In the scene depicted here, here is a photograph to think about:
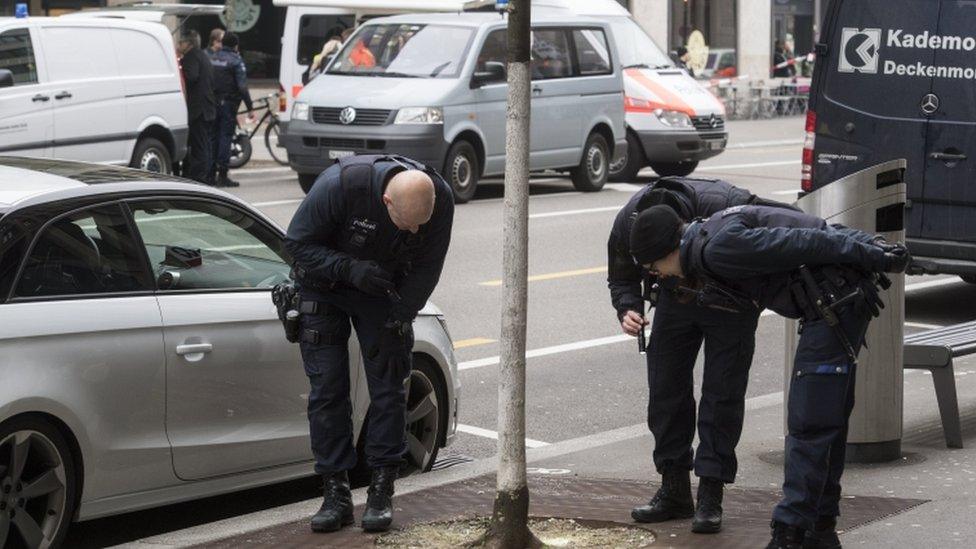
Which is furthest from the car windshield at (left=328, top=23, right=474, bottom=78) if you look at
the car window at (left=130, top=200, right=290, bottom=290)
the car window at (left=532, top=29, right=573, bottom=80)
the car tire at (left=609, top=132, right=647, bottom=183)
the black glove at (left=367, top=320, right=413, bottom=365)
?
the black glove at (left=367, top=320, right=413, bottom=365)

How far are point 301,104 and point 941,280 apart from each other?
7819mm

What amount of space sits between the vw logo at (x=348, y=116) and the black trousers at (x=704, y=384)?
12.4 meters

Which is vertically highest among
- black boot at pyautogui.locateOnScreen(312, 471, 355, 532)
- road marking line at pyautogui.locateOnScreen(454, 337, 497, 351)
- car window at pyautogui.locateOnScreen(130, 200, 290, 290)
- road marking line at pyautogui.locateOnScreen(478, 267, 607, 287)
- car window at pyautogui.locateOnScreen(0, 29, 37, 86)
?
car window at pyautogui.locateOnScreen(130, 200, 290, 290)

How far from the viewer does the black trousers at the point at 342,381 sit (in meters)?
6.28

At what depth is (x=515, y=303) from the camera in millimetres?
5879

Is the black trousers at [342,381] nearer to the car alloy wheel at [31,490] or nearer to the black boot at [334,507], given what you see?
the black boot at [334,507]

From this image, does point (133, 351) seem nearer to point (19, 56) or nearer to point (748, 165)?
point (19, 56)

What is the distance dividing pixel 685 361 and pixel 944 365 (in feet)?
6.68

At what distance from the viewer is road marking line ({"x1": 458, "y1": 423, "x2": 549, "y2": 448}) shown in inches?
328

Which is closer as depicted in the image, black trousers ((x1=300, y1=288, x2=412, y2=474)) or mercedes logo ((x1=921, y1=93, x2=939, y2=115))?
black trousers ((x1=300, y1=288, x2=412, y2=474))

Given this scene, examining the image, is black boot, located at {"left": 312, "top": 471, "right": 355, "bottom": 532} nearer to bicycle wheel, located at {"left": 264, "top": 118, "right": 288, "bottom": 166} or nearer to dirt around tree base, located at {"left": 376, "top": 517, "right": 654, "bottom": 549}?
dirt around tree base, located at {"left": 376, "top": 517, "right": 654, "bottom": 549}

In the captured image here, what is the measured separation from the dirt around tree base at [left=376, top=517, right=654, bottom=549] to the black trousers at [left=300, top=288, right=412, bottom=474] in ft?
0.97

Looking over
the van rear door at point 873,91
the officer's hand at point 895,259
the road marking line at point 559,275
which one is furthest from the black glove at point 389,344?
the road marking line at point 559,275

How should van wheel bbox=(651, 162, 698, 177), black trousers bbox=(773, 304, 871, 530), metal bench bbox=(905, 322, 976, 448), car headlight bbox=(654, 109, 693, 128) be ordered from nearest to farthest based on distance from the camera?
black trousers bbox=(773, 304, 871, 530), metal bench bbox=(905, 322, 976, 448), car headlight bbox=(654, 109, 693, 128), van wheel bbox=(651, 162, 698, 177)
